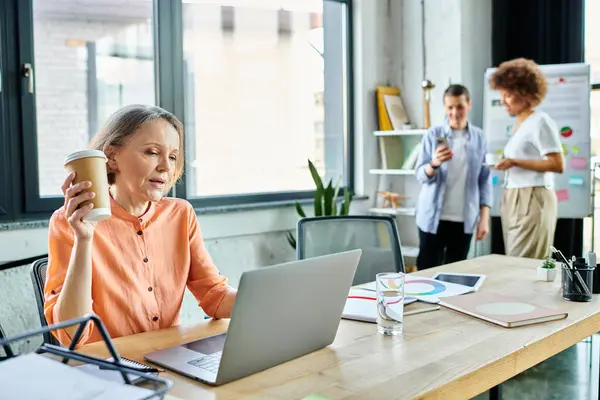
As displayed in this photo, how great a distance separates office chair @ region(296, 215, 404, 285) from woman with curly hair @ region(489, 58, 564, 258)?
132 cm

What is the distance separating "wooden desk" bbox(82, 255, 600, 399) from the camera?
1.14 metres

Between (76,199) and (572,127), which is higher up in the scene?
(572,127)

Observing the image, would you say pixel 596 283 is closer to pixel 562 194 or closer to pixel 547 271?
pixel 547 271

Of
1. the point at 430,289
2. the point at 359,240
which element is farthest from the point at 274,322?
the point at 359,240

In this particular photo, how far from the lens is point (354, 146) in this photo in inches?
192

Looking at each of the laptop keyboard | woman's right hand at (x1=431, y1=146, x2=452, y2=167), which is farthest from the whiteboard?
the laptop keyboard

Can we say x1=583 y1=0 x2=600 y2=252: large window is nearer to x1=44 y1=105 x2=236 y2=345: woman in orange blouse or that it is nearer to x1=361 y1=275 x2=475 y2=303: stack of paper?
x1=361 y1=275 x2=475 y2=303: stack of paper

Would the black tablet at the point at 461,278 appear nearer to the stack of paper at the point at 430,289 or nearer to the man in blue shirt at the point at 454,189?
the stack of paper at the point at 430,289

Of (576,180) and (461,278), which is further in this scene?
(576,180)

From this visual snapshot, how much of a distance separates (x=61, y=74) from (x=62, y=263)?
2038 mm

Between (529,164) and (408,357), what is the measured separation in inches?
101

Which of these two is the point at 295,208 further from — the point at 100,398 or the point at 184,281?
the point at 100,398

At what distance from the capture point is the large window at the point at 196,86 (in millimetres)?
3078

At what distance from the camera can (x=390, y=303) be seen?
1.50m
